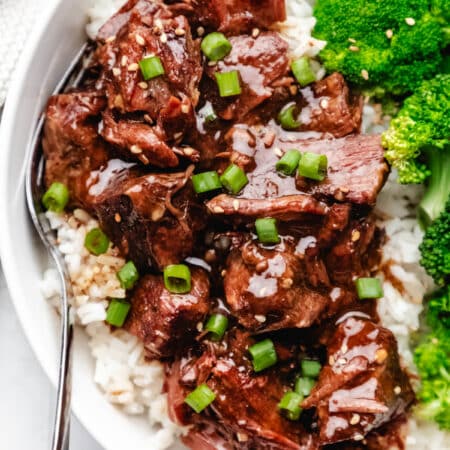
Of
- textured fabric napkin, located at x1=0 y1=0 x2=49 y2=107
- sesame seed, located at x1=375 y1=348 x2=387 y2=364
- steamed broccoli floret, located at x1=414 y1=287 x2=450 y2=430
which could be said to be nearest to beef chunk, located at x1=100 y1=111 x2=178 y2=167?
textured fabric napkin, located at x1=0 y1=0 x2=49 y2=107

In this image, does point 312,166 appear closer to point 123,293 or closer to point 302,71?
point 302,71

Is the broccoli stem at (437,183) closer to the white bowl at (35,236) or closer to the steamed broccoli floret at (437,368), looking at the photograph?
the steamed broccoli floret at (437,368)

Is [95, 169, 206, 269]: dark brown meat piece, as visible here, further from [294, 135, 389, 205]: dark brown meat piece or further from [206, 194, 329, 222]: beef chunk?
[294, 135, 389, 205]: dark brown meat piece

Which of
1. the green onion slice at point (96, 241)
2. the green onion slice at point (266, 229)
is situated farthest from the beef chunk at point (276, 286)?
the green onion slice at point (96, 241)

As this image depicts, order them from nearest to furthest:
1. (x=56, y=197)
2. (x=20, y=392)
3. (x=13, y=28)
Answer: (x=56, y=197) → (x=13, y=28) → (x=20, y=392)

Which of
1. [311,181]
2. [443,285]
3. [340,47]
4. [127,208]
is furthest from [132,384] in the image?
[340,47]

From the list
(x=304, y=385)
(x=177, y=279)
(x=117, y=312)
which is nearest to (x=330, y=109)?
(x=177, y=279)
